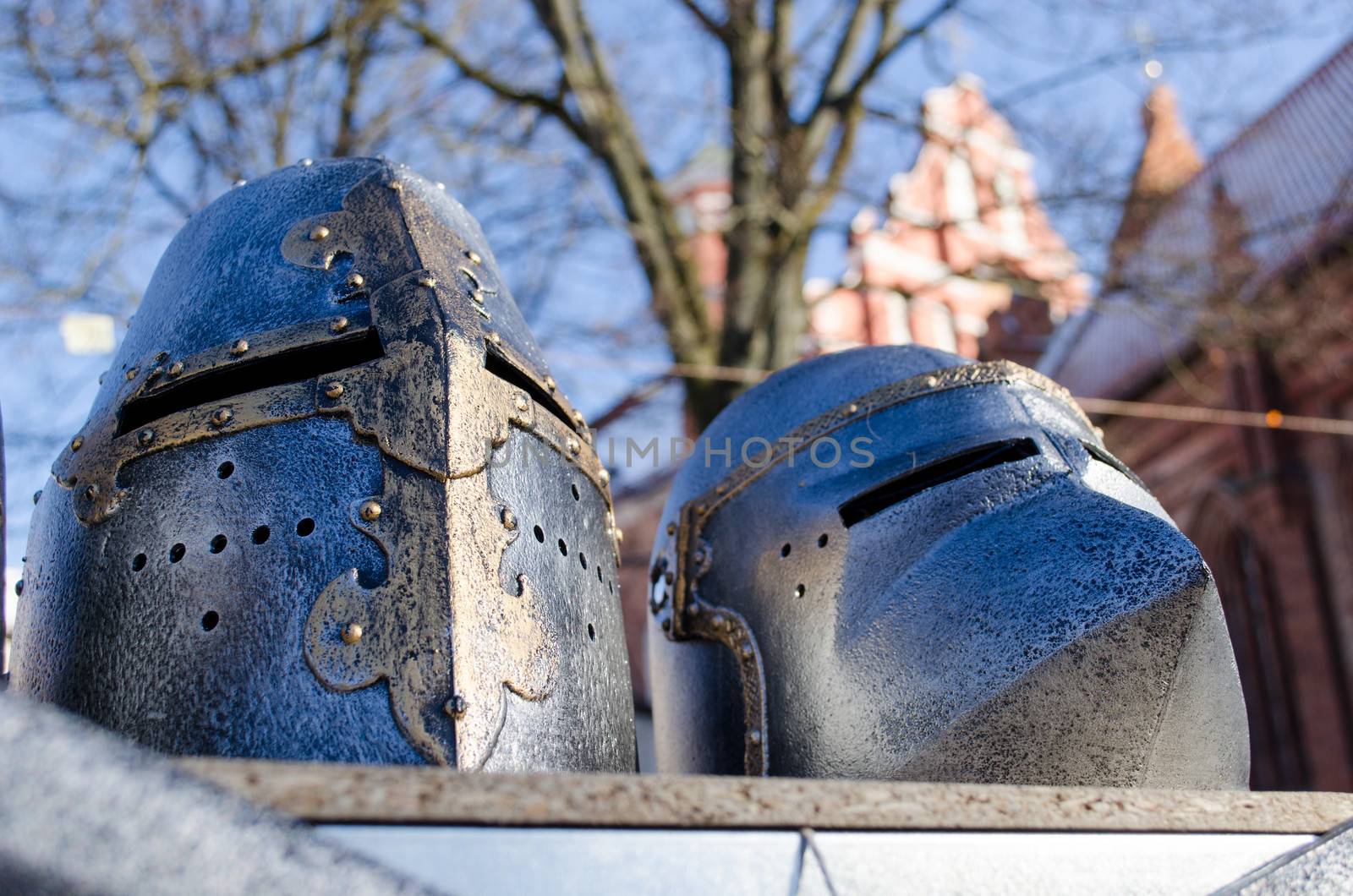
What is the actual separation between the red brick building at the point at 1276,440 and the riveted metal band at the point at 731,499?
6.32 metres

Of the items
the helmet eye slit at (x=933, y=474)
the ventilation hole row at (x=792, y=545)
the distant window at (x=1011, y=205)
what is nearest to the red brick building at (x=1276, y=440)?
the distant window at (x=1011, y=205)

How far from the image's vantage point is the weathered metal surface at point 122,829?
79 cm

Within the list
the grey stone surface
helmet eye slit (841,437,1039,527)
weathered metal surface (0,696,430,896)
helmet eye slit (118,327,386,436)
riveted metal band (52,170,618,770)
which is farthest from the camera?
helmet eye slit (841,437,1039,527)

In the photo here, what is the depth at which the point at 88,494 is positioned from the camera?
5.51 ft

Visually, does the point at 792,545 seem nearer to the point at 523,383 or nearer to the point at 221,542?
the point at 523,383

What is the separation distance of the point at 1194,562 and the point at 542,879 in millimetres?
1128

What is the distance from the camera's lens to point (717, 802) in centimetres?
106

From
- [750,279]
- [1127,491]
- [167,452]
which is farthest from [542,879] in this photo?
[750,279]

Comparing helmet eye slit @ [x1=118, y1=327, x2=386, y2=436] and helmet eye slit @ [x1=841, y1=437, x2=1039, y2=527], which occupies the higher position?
helmet eye slit @ [x1=118, y1=327, x2=386, y2=436]

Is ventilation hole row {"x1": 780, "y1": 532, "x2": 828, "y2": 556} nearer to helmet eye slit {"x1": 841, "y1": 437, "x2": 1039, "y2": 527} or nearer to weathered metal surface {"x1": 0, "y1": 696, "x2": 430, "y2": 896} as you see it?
helmet eye slit {"x1": 841, "y1": 437, "x2": 1039, "y2": 527}

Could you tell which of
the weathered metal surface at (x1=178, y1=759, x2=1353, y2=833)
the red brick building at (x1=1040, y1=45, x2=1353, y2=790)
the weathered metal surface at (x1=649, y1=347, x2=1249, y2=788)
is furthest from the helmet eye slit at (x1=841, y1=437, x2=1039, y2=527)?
the red brick building at (x1=1040, y1=45, x2=1353, y2=790)

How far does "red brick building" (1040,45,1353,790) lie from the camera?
972cm

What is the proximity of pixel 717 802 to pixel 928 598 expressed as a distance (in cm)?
87

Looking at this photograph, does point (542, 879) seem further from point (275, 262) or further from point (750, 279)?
point (750, 279)
